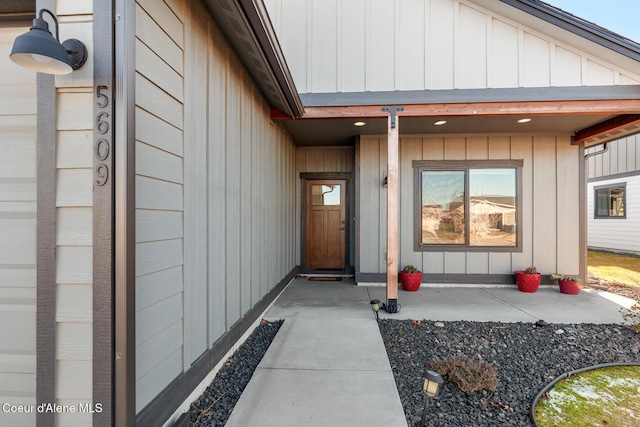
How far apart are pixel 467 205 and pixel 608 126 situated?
7.51 feet

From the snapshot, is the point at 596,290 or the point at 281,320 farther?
the point at 596,290

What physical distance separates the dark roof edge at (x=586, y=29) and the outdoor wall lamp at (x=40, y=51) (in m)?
4.57

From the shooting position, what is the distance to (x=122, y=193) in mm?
1271

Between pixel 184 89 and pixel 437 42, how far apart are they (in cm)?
348

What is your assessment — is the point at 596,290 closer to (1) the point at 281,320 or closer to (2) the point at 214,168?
(1) the point at 281,320

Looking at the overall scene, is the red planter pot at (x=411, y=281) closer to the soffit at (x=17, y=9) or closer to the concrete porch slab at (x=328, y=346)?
the concrete porch slab at (x=328, y=346)

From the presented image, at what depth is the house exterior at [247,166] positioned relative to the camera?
1284mm

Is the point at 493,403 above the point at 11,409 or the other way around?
the other way around

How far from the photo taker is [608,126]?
446 centimetres

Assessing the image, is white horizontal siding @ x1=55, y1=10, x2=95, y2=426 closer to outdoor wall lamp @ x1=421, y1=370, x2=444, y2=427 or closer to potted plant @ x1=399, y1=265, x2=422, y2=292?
outdoor wall lamp @ x1=421, y1=370, x2=444, y2=427

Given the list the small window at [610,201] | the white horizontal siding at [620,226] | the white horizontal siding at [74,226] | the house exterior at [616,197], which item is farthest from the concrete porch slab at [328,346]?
the small window at [610,201]

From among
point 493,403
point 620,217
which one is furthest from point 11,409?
point 620,217

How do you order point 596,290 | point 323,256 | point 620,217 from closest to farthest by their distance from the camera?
point 596,290 < point 323,256 < point 620,217

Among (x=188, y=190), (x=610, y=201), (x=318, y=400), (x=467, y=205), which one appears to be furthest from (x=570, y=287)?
(x=610, y=201)
